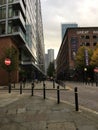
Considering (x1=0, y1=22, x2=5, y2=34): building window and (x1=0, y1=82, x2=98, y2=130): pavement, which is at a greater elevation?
(x1=0, y1=22, x2=5, y2=34): building window

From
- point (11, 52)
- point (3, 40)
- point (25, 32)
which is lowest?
point (11, 52)

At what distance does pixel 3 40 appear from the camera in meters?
48.0

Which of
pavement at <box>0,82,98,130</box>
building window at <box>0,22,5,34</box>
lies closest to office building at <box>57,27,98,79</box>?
building window at <box>0,22,5,34</box>

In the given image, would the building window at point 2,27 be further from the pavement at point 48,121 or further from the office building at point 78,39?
the pavement at point 48,121

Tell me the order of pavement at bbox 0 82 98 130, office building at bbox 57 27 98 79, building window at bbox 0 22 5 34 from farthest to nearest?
office building at bbox 57 27 98 79 < building window at bbox 0 22 5 34 < pavement at bbox 0 82 98 130

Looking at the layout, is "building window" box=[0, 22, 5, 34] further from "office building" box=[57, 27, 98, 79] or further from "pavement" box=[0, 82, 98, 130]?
"pavement" box=[0, 82, 98, 130]

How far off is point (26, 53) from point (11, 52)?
3229 cm

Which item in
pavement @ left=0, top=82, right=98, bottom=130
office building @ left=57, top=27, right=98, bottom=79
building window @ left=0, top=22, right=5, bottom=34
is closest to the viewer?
pavement @ left=0, top=82, right=98, bottom=130

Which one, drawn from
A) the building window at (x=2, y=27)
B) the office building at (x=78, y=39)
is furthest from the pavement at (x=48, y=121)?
the office building at (x=78, y=39)

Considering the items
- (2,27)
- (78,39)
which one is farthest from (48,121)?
(78,39)

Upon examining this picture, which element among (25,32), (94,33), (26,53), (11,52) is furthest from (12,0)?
(94,33)

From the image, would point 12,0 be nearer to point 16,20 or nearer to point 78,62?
point 16,20

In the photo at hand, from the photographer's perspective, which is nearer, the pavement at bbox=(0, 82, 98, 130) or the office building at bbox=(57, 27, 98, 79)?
the pavement at bbox=(0, 82, 98, 130)

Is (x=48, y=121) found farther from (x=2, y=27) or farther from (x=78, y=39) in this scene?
(x=78, y=39)
